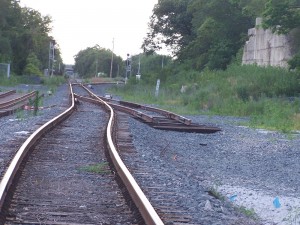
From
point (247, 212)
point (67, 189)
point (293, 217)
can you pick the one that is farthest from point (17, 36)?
point (293, 217)

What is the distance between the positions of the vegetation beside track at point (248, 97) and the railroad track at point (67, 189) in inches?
414

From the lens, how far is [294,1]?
37.0m

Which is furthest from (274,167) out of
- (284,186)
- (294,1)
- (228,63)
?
(228,63)

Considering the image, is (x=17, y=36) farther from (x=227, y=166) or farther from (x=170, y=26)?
(x=227, y=166)

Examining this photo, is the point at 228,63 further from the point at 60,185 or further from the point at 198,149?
the point at 60,185

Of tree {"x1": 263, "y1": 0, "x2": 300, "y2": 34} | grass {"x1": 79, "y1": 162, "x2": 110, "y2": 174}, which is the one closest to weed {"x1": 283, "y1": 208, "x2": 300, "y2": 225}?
grass {"x1": 79, "y1": 162, "x2": 110, "y2": 174}

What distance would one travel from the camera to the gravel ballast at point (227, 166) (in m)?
8.62

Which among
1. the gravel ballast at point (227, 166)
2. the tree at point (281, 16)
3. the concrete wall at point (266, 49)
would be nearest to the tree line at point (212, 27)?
the concrete wall at point (266, 49)

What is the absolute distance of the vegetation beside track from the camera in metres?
26.2

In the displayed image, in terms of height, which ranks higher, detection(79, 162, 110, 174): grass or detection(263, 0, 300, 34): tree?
detection(263, 0, 300, 34): tree

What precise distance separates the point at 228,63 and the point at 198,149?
41251 mm

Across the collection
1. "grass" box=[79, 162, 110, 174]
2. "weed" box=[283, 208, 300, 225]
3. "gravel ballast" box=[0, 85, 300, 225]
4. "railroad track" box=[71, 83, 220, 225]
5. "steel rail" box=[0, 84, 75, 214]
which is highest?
"steel rail" box=[0, 84, 75, 214]

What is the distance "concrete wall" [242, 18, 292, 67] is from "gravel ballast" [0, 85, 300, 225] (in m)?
20.1

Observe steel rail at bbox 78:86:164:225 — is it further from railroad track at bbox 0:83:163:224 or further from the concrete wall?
the concrete wall
